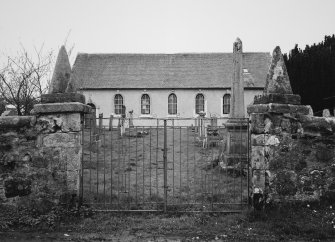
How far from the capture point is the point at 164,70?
2927 centimetres

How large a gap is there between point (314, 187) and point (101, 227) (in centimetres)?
392

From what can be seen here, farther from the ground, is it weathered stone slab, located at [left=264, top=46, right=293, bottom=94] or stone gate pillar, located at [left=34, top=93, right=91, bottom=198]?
weathered stone slab, located at [left=264, top=46, right=293, bottom=94]

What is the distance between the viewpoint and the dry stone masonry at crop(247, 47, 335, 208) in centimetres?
590

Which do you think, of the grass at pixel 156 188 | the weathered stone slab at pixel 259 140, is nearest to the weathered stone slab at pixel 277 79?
the weathered stone slab at pixel 259 140

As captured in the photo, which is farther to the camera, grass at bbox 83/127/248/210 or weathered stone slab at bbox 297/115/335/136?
grass at bbox 83/127/248/210

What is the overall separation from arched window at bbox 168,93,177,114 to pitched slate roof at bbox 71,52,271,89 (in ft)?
3.29

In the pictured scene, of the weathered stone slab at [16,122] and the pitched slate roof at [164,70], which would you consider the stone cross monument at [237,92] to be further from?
the pitched slate roof at [164,70]

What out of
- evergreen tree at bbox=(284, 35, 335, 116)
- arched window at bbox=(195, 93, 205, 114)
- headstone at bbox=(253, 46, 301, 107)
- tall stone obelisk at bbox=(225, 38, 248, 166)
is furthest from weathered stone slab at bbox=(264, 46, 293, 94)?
arched window at bbox=(195, 93, 205, 114)

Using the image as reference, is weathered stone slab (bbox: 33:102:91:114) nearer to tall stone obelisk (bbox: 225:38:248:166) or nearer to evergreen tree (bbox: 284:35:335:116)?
tall stone obelisk (bbox: 225:38:248:166)

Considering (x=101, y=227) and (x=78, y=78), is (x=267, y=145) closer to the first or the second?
(x=101, y=227)

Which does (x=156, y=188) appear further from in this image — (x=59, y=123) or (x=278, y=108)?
(x=278, y=108)

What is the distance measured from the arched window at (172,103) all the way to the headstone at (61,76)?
22321 millimetres

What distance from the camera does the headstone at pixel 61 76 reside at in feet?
20.3

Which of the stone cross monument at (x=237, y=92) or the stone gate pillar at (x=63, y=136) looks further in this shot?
the stone cross monument at (x=237, y=92)
